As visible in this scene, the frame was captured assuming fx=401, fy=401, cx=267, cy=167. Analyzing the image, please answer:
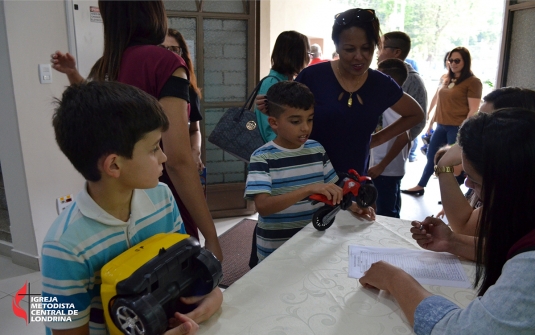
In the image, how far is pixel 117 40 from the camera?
116 centimetres

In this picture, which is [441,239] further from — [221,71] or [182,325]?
[221,71]

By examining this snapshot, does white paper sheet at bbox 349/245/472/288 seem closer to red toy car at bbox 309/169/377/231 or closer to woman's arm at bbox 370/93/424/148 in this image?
red toy car at bbox 309/169/377/231

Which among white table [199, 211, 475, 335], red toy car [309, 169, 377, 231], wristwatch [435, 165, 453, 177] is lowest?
white table [199, 211, 475, 335]

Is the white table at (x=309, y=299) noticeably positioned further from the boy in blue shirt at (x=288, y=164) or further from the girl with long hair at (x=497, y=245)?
the boy in blue shirt at (x=288, y=164)

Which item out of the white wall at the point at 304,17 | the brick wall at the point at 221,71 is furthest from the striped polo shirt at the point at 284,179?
the white wall at the point at 304,17

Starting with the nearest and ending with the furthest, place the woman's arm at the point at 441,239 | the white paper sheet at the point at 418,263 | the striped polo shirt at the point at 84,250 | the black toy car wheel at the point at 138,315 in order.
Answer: the black toy car wheel at the point at 138,315
the striped polo shirt at the point at 84,250
the white paper sheet at the point at 418,263
the woman's arm at the point at 441,239

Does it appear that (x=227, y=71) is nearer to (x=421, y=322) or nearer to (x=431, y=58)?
(x=421, y=322)

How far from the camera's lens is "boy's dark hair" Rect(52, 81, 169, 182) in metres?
0.82

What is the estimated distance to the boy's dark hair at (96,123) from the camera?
816 mm

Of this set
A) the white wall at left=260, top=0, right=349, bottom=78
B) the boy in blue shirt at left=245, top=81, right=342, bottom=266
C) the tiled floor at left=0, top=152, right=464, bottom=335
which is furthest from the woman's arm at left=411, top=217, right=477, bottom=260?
the white wall at left=260, top=0, right=349, bottom=78

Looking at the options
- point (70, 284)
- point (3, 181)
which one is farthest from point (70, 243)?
point (3, 181)

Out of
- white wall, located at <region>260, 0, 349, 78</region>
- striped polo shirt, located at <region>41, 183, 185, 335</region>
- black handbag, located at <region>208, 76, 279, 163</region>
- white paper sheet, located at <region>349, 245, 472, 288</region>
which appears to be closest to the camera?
striped polo shirt, located at <region>41, 183, 185, 335</region>

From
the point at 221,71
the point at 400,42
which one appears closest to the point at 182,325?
the point at 400,42

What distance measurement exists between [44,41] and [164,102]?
1.91 metres
